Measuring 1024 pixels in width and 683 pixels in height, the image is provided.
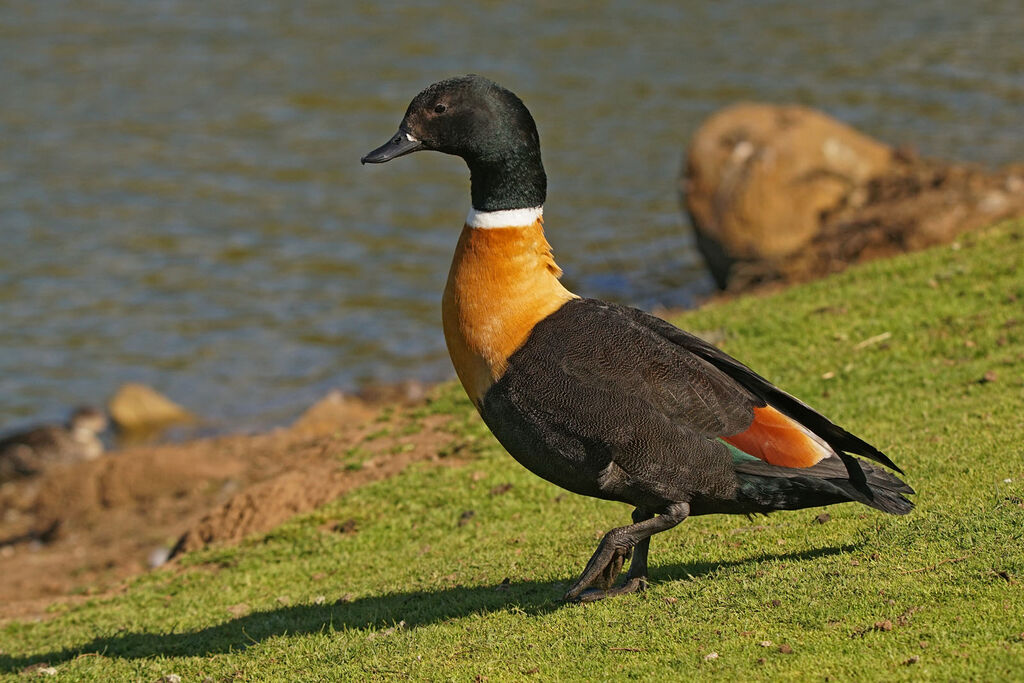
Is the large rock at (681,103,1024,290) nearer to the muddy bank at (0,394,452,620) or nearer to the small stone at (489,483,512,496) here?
the muddy bank at (0,394,452,620)

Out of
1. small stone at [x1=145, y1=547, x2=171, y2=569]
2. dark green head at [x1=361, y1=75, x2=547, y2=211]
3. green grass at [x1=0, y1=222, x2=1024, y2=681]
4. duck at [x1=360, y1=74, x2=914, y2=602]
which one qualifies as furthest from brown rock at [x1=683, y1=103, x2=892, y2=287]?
dark green head at [x1=361, y1=75, x2=547, y2=211]

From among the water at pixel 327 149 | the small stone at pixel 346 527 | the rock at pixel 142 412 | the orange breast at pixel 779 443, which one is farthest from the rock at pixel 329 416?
the orange breast at pixel 779 443

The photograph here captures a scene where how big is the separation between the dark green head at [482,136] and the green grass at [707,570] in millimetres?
2002

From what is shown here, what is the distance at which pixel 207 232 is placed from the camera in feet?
61.0

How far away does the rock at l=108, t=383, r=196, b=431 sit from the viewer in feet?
46.4

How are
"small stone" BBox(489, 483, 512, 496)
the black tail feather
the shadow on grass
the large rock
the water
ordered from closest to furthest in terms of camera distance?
the black tail feather
the shadow on grass
"small stone" BBox(489, 483, 512, 496)
the large rock
the water

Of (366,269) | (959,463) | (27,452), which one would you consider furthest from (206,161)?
(959,463)

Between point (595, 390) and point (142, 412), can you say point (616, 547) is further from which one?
point (142, 412)

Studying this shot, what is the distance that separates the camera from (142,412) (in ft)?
46.7

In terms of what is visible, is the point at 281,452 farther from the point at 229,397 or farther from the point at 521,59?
the point at 521,59

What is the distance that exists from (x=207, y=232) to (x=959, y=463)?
14.1 meters

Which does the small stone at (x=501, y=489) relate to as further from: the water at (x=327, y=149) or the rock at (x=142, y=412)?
→ the rock at (x=142, y=412)

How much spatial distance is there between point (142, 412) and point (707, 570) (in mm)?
9812

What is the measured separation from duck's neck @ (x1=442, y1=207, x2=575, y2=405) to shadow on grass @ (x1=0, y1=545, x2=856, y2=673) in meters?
1.17
